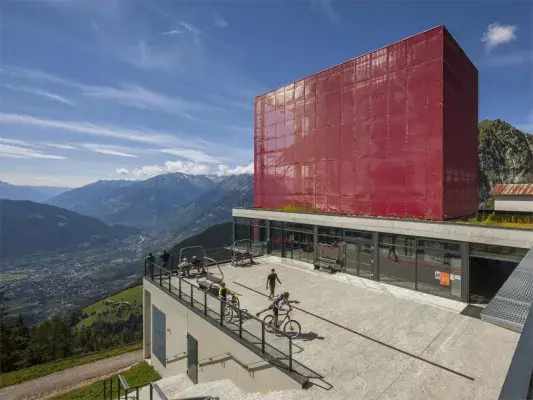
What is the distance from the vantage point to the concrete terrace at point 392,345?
7.70 m

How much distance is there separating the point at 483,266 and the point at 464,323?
424 cm

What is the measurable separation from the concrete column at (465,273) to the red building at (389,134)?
2465mm

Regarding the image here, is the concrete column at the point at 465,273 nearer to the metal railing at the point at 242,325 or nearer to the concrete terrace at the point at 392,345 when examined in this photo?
the concrete terrace at the point at 392,345

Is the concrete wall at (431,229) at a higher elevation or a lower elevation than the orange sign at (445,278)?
higher

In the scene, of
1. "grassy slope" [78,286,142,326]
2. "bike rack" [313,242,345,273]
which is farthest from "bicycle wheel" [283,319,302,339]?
"grassy slope" [78,286,142,326]

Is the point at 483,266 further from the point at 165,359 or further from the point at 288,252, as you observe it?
the point at 165,359

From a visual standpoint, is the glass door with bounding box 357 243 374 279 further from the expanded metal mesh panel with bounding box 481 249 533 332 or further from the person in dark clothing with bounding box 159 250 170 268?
the expanded metal mesh panel with bounding box 481 249 533 332

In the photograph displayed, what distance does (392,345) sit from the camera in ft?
32.0

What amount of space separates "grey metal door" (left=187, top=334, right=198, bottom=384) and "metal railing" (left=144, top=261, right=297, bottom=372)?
1295 millimetres

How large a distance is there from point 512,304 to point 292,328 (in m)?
7.73

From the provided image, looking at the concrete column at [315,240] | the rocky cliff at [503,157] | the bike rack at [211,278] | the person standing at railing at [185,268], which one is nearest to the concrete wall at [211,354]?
the bike rack at [211,278]

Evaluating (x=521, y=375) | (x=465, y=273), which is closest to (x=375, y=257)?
(x=465, y=273)

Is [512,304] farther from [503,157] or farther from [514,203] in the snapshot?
[503,157]

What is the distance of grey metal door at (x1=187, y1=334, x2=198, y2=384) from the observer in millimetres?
12328
